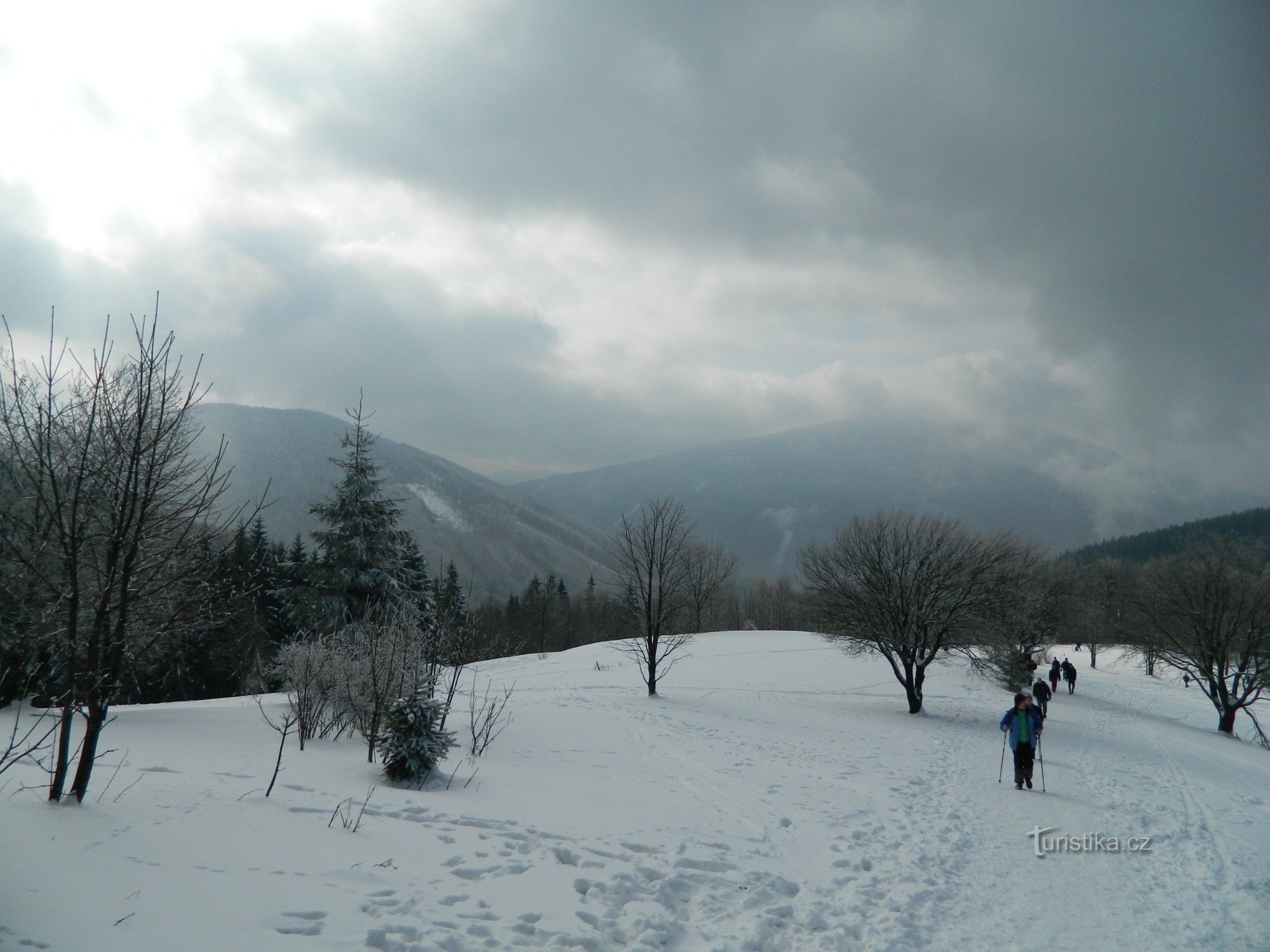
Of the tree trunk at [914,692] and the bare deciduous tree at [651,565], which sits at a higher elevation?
the bare deciduous tree at [651,565]

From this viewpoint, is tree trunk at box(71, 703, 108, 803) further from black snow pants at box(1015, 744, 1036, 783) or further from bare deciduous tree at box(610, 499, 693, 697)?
bare deciduous tree at box(610, 499, 693, 697)

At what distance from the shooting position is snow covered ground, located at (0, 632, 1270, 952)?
14.0 feet

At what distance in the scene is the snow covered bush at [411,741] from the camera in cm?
782

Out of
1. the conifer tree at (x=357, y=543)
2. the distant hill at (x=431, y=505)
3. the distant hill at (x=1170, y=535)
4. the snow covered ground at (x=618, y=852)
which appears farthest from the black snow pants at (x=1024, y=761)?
the distant hill at (x=1170, y=535)

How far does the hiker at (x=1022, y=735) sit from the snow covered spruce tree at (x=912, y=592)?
319 inches

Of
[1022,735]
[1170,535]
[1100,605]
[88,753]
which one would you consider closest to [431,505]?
[1100,605]

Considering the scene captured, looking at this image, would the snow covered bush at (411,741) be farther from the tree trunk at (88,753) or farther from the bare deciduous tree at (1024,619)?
the bare deciduous tree at (1024,619)

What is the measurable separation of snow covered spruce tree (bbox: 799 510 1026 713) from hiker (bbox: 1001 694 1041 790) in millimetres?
8114

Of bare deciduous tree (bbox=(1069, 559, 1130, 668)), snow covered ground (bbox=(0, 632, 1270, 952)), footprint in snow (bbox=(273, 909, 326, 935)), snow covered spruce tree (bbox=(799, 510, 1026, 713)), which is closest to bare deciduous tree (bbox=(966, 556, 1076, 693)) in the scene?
snow covered spruce tree (bbox=(799, 510, 1026, 713))

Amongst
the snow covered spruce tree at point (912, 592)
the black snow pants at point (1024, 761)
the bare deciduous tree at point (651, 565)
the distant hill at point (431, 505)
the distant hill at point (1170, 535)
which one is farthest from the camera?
the distant hill at point (431, 505)

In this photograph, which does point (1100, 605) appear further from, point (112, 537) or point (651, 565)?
point (112, 537)

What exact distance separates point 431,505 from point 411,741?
152692mm

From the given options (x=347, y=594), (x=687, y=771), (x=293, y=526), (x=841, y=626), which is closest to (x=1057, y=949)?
(x=687, y=771)

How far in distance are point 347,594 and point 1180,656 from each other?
3329 cm
